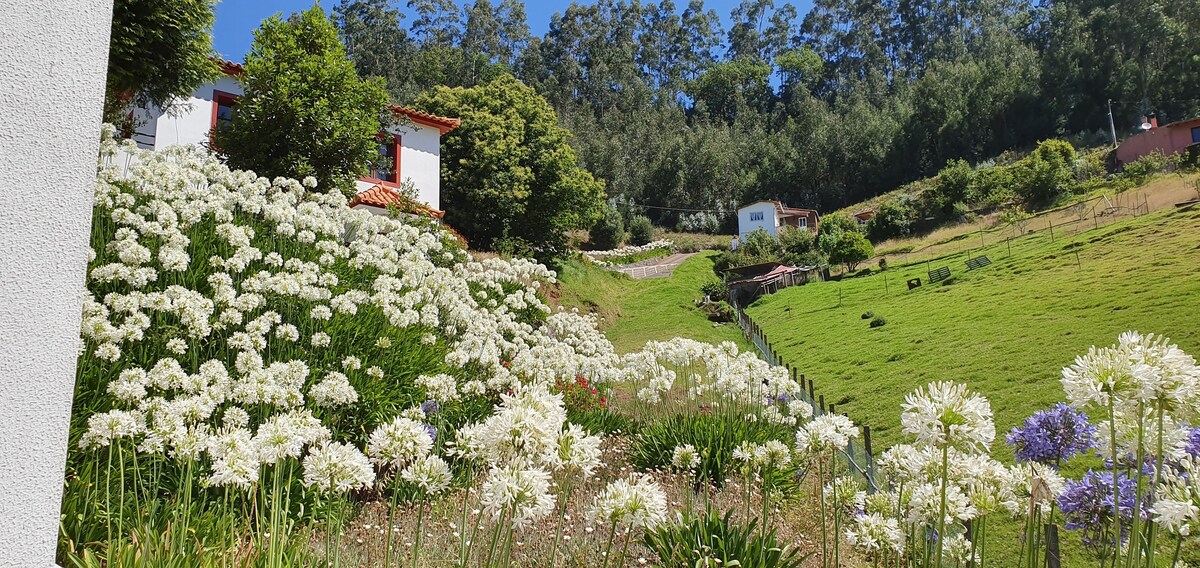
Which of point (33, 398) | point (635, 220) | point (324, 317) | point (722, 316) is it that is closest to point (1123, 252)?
point (722, 316)

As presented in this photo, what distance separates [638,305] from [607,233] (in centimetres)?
2311

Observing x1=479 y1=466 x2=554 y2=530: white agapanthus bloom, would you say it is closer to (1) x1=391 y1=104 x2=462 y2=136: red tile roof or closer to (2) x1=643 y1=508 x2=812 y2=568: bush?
(2) x1=643 y1=508 x2=812 y2=568: bush

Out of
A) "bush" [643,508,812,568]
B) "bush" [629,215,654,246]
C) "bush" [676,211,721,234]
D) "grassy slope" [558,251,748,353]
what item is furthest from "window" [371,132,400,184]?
"bush" [676,211,721,234]

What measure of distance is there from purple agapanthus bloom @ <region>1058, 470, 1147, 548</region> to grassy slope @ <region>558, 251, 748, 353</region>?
15917 mm

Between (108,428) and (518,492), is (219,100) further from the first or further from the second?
(518,492)

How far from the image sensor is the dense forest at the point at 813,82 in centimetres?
5984

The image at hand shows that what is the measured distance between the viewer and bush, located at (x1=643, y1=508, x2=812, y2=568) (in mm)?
3238

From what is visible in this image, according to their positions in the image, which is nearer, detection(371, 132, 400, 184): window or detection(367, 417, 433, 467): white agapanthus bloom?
detection(367, 417, 433, 467): white agapanthus bloom

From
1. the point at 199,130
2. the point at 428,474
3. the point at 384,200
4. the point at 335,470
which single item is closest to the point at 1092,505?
the point at 428,474

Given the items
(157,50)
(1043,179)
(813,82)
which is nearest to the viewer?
(157,50)

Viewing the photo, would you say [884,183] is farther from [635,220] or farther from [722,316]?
[722,316]

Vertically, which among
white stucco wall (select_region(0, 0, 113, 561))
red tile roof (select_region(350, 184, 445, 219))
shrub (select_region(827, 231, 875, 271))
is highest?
shrub (select_region(827, 231, 875, 271))

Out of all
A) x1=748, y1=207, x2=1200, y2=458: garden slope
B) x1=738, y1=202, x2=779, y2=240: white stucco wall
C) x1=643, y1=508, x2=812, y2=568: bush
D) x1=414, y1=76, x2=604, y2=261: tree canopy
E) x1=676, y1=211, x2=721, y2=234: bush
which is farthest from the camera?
x1=676, y1=211, x2=721, y2=234: bush

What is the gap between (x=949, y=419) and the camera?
73.7 inches
